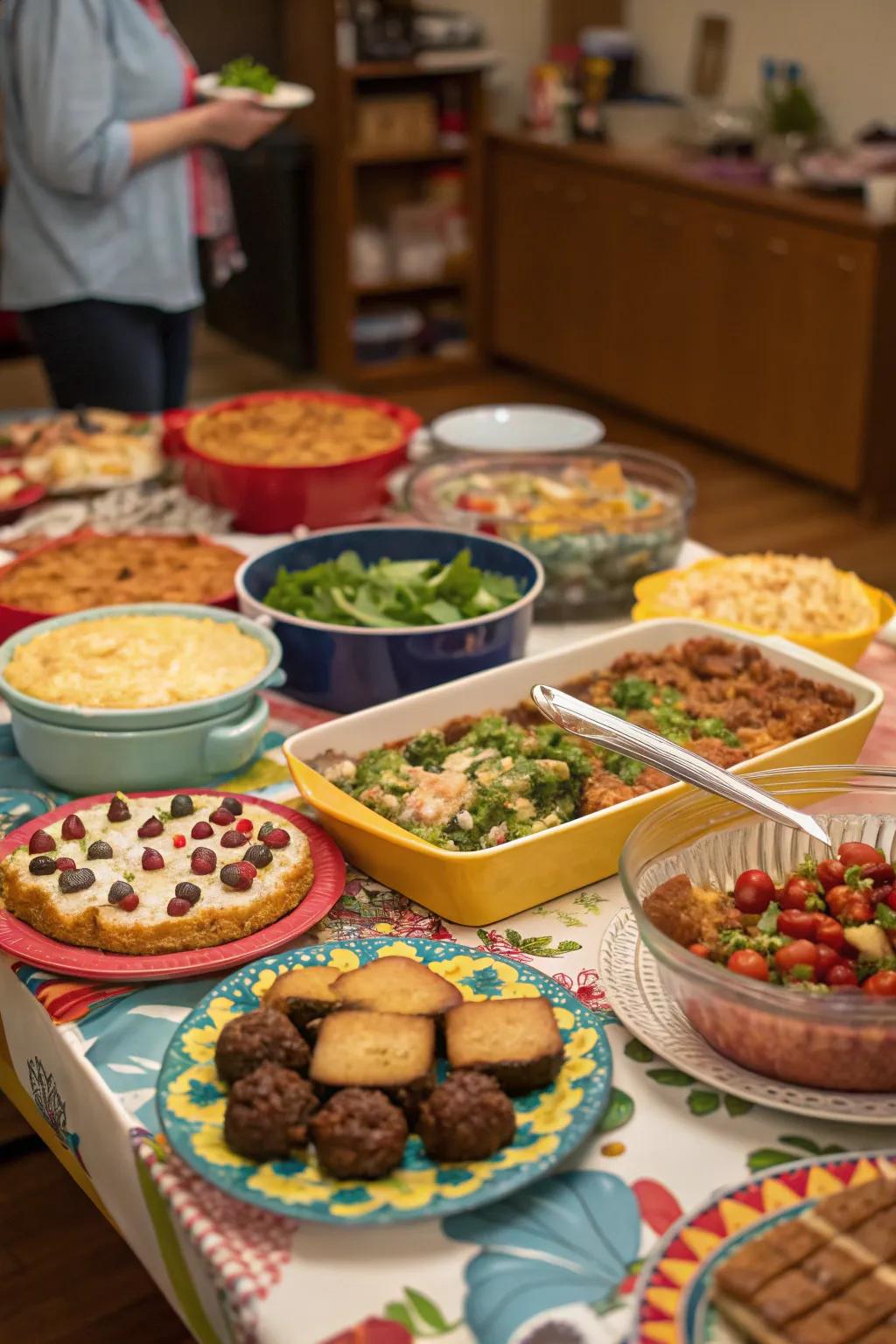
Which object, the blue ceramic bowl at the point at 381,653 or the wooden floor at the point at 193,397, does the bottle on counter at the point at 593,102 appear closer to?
the wooden floor at the point at 193,397

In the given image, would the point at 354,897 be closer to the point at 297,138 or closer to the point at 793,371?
the point at 793,371

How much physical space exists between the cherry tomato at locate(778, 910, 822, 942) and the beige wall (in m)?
4.82

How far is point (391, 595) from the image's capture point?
179 cm

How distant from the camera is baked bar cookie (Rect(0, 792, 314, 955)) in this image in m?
1.21

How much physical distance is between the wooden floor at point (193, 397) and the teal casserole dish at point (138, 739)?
0.73 meters

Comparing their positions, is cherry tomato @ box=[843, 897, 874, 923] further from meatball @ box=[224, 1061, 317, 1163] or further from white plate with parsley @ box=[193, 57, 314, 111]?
white plate with parsley @ box=[193, 57, 314, 111]

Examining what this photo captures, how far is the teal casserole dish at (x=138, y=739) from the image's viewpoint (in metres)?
1.47

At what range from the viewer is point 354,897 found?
52.3 inches

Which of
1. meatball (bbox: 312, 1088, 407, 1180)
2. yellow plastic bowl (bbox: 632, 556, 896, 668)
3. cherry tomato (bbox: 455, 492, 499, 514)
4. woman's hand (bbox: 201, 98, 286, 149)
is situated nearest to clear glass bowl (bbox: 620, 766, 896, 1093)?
meatball (bbox: 312, 1088, 407, 1180)

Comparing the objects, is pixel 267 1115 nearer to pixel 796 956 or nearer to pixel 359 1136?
pixel 359 1136

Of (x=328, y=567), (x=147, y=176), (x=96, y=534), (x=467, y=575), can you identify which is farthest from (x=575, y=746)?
(x=147, y=176)

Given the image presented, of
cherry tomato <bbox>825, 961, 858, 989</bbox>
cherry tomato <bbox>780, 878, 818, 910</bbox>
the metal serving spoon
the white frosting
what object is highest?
the metal serving spoon

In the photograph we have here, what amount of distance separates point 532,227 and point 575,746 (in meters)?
5.11

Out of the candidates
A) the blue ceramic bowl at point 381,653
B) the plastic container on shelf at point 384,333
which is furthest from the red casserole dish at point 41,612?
the plastic container on shelf at point 384,333
